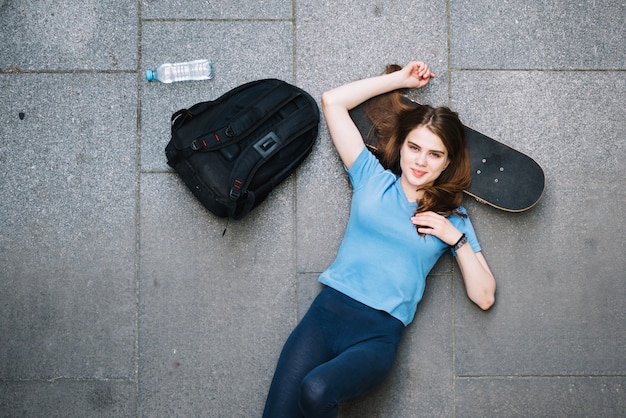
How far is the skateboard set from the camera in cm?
261

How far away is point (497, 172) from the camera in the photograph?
2613mm

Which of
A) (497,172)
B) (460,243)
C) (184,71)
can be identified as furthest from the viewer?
(184,71)

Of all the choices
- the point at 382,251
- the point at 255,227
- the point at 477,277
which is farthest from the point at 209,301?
the point at 477,277

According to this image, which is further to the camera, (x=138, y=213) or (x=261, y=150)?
(x=138, y=213)

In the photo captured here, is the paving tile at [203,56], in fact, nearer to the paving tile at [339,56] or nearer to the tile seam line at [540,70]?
the paving tile at [339,56]

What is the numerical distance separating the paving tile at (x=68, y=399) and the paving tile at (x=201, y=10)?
75.2 inches

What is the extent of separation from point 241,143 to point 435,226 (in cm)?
100

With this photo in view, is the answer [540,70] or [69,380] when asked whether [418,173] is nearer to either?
[540,70]

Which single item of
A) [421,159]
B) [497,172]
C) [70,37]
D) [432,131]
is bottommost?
[497,172]

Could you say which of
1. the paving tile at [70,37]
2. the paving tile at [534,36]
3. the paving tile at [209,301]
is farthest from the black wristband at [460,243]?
the paving tile at [70,37]

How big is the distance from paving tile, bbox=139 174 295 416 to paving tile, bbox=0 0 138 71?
26.8 inches

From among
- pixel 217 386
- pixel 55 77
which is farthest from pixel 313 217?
pixel 55 77

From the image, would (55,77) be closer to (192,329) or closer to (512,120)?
(192,329)

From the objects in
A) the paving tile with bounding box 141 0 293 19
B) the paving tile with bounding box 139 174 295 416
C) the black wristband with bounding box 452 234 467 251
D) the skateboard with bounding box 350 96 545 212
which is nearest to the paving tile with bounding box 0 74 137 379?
the paving tile with bounding box 139 174 295 416
